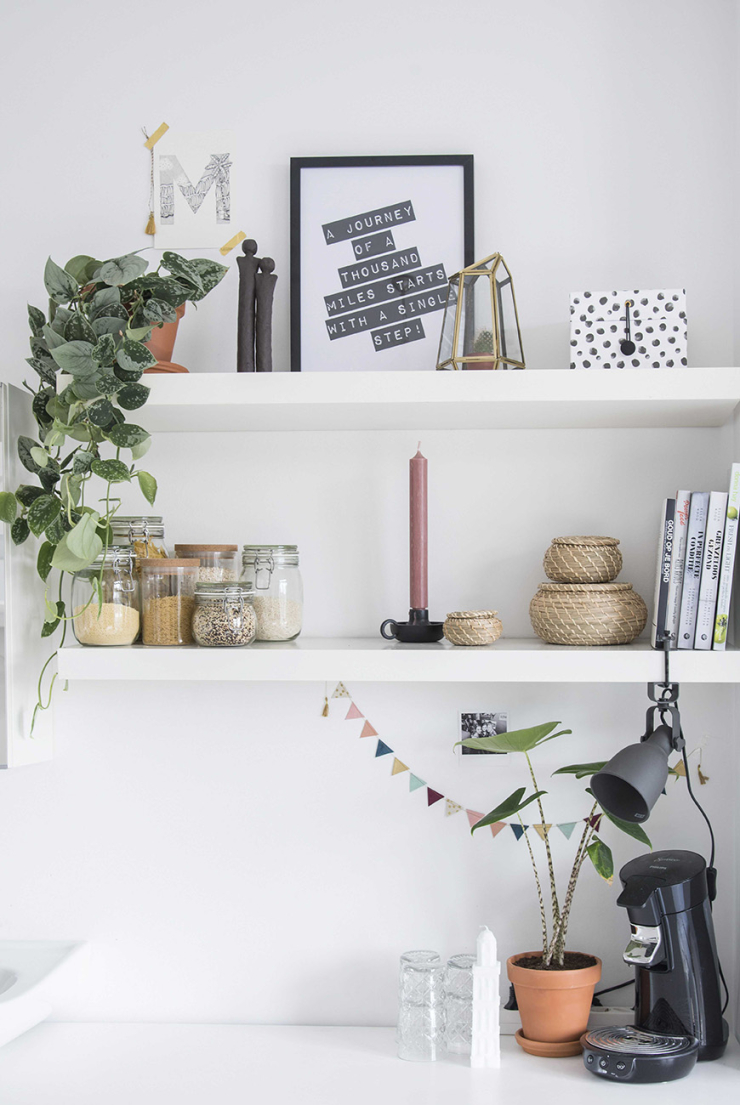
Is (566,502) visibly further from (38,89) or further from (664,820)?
(38,89)

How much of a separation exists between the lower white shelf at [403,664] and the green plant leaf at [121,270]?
507 mm

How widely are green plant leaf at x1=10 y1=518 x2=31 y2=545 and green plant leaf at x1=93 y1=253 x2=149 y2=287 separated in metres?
0.36

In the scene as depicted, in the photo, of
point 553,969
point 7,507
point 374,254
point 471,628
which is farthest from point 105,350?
point 553,969

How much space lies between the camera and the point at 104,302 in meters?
1.28

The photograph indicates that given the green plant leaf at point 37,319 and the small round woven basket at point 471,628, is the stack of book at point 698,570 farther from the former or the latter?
the green plant leaf at point 37,319

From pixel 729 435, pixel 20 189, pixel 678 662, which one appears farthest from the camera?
pixel 20 189

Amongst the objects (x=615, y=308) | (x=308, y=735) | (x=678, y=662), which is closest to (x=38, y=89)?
(x=615, y=308)

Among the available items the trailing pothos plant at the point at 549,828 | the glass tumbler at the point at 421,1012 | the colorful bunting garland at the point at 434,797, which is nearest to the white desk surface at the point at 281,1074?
the glass tumbler at the point at 421,1012

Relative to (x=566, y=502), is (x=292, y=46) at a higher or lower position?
higher

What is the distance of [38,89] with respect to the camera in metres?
1.58

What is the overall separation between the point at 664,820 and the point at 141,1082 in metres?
0.85

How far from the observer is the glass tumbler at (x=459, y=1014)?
1.36 metres

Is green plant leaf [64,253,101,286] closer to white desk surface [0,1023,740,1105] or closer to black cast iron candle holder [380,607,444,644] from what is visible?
black cast iron candle holder [380,607,444,644]

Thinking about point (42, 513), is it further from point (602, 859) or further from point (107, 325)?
point (602, 859)
